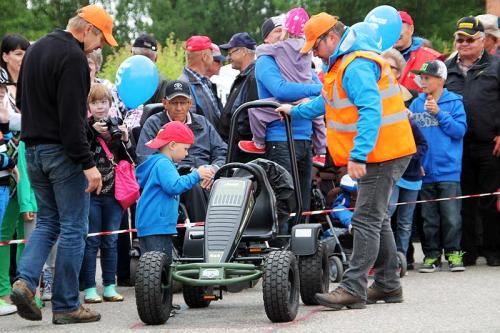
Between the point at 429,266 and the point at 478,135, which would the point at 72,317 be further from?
the point at 478,135

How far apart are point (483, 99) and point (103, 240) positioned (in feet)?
14.8

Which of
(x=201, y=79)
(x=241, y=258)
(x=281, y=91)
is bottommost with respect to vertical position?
(x=241, y=258)

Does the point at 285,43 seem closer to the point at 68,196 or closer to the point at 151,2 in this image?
the point at 68,196

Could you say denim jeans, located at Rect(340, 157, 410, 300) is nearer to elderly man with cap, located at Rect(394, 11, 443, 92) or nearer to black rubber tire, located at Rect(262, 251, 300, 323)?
black rubber tire, located at Rect(262, 251, 300, 323)

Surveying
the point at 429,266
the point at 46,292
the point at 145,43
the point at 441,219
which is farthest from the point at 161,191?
the point at 145,43

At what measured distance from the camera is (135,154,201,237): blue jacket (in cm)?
1026

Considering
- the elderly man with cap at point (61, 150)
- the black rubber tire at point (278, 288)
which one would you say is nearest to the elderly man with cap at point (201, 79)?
the elderly man with cap at point (61, 150)

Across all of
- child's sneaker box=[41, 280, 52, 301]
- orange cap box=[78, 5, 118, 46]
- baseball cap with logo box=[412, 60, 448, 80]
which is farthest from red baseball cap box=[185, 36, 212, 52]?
orange cap box=[78, 5, 118, 46]

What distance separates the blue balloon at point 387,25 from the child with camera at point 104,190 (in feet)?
10.8

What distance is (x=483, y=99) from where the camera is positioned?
1337 centimetres

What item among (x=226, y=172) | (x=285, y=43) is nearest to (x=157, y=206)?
(x=226, y=172)

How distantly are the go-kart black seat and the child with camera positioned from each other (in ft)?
5.15

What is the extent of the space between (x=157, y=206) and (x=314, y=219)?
3097 millimetres

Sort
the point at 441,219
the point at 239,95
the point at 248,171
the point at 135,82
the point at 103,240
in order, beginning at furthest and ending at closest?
the point at 441,219 < the point at 239,95 < the point at 135,82 < the point at 103,240 < the point at 248,171
